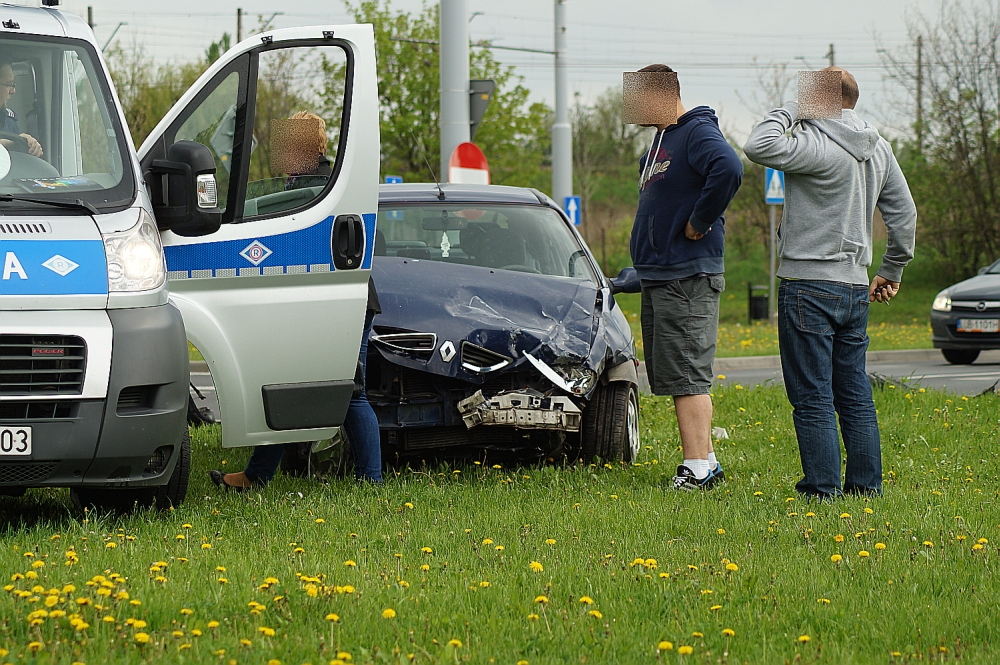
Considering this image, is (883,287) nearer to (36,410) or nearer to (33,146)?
(36,410)

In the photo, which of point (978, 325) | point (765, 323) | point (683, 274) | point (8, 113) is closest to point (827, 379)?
point (683, 274)

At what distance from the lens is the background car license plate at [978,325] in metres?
14.4

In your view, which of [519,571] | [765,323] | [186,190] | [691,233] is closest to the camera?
[519,571]

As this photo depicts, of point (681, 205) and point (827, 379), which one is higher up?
point (681, 205)

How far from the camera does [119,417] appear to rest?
177 inches

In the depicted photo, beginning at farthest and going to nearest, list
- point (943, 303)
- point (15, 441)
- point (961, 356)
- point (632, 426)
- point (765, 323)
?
point (765, 323) → point (961, 356) → point (943, 303) → point (632, 426) → point (15, 441)

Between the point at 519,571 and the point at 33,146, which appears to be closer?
the point at 519,571

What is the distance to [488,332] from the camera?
19.6 feet

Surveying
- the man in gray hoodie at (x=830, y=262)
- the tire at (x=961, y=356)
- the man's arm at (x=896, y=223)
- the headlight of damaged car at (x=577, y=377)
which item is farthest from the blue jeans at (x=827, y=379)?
the tire at (x=961, y=356)

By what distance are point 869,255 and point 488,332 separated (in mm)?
1839

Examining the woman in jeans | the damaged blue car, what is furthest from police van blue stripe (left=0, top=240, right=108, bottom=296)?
the damaged blue car

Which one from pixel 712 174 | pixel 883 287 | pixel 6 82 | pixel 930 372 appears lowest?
pixel 930 372

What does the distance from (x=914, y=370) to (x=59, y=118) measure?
11586mm

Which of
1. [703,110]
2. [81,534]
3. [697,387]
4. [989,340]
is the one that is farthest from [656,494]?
[989,340]
